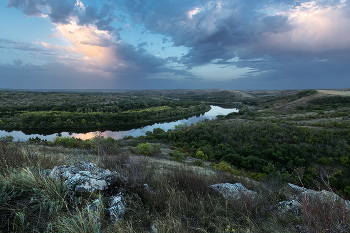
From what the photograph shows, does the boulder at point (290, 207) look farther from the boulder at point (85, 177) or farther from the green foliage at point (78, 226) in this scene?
the boulder at point (85, 177)

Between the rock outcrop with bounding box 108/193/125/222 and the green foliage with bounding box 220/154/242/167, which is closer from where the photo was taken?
the rock outcrop with bounding box 108/193/125/222

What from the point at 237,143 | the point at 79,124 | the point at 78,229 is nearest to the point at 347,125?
the point at 237,143

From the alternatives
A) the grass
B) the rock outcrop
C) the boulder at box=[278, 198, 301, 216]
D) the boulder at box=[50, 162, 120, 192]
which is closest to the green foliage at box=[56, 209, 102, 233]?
the grass

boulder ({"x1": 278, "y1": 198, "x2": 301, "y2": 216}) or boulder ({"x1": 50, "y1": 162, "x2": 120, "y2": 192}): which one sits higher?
boulder ({"x1": 50, "y1": 162, "x2": 120, "y2": 192})

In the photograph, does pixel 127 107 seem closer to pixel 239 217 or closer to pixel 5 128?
pixel 5 128

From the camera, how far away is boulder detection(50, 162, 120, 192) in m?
2.95

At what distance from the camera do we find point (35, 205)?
244cm

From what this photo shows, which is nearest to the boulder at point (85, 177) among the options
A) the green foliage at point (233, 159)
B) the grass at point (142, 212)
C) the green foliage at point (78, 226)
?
the grass at point (142, 212)

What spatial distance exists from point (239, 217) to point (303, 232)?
921 mm

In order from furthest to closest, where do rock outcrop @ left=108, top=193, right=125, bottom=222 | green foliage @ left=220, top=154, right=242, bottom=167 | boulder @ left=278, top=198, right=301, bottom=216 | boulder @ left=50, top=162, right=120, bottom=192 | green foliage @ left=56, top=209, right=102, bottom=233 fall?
1. green foliage @ left=220, top=154, right=242, bottom=167
2. boulder @ left=278, top=198, right=301, bottom=216
3. boulder @ left=50, top=162, right=120, bottom=192
4. rock outcrop @ left=108, top=193, right=125, bottom=222
5. green foliage @ left=56, top=209, right=102, bottom=233

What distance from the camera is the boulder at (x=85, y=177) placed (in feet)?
9.66

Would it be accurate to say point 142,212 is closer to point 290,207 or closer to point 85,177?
point 85,177

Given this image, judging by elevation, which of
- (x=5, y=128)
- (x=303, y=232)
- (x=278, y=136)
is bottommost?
(x=5, y=128)

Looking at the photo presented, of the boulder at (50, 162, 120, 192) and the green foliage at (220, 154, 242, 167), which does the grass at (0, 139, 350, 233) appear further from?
the green foliage at (220, 154, 242, 167)
